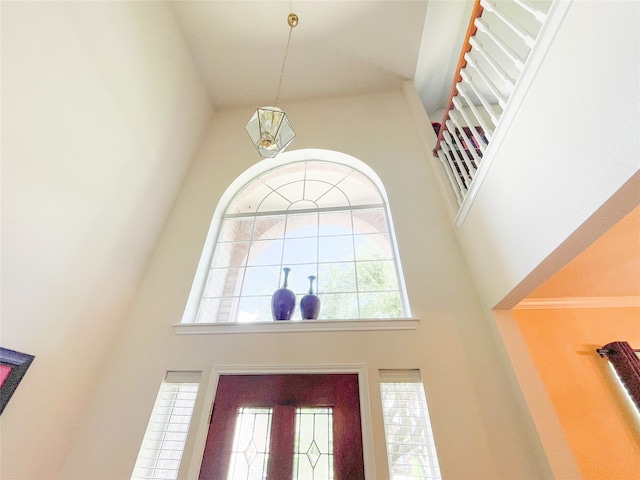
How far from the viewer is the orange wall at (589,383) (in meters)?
1.71

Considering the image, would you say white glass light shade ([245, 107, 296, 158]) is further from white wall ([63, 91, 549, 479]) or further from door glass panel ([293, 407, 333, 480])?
door glass panel ([293, 407, 333, 480])

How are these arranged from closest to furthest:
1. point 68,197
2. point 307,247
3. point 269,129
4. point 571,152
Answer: point 571,152 < point 68,197 < point 269,129 < point 307,247

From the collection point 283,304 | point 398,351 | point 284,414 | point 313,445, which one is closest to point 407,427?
point 398,351

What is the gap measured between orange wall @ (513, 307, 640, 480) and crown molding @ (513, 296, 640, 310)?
4 cm

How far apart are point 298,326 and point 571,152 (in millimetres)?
1861

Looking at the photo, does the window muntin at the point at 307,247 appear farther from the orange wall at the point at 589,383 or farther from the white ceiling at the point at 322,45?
the white ceiling at the point at 322,45

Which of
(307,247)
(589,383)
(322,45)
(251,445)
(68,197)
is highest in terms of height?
(322,45)

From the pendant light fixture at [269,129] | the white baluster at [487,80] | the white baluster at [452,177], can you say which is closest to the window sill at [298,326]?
the white baluster at [452,177]

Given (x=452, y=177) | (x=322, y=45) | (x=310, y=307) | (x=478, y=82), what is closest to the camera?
(x=310, y=307)

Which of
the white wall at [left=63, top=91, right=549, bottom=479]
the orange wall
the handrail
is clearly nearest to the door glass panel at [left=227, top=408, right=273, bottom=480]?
the white wall at [left=63, top=91, right=549, bottom=479]

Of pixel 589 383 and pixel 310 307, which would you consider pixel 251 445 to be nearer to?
pixel 310 307

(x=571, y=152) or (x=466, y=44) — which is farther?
(x=466, y=44)

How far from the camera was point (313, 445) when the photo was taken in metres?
1.68

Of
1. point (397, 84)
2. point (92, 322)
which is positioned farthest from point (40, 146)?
point (397, 84)
